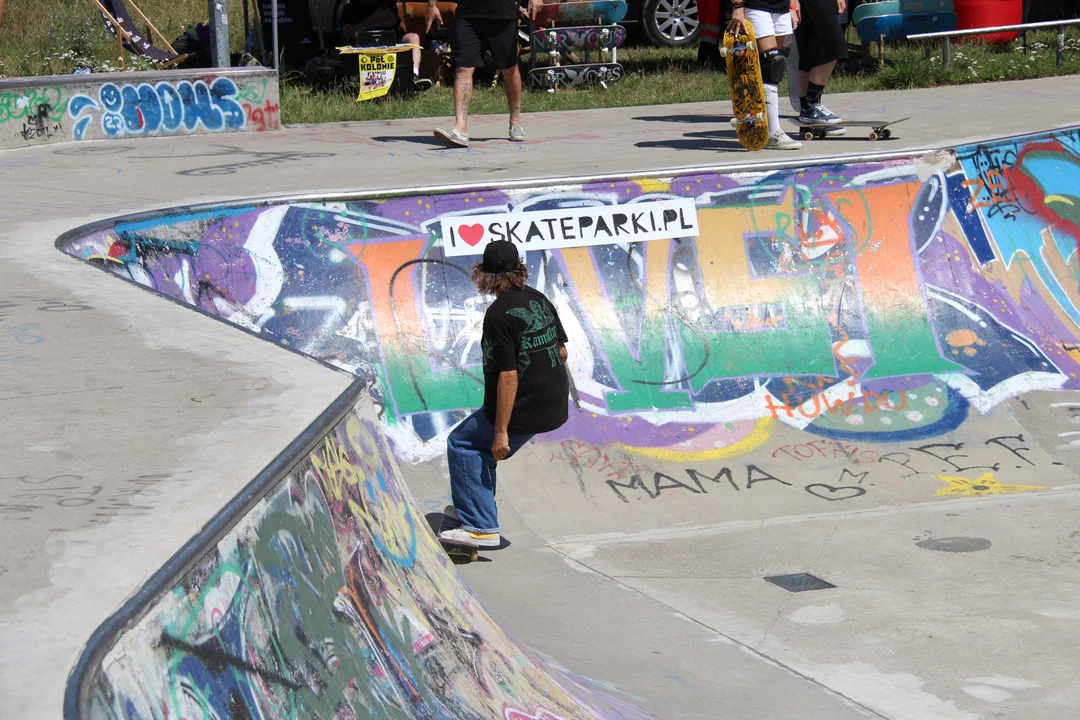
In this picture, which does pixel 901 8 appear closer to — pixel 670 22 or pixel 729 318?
pixel 670 22

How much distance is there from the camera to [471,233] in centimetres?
738

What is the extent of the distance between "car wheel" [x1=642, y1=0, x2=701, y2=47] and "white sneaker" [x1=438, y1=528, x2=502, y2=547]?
42.1 ft

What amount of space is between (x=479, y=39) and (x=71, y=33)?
31.4 feet

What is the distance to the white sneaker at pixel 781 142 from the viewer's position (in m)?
9.16

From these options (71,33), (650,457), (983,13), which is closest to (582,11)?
(983,13)

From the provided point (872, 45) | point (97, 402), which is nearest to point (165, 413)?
point (97, 402)

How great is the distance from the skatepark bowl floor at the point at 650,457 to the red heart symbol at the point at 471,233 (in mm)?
20

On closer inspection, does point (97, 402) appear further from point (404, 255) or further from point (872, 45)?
point (872, 45)

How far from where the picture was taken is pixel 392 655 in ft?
10.1

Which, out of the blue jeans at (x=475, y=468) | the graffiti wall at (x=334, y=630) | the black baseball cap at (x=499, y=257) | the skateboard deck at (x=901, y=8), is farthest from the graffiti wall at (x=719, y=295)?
the skateboard deck at (x=901, y=8)

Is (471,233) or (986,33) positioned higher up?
(986,33)

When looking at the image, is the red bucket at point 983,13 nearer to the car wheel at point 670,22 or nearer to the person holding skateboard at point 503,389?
the car wheel at point 670,22

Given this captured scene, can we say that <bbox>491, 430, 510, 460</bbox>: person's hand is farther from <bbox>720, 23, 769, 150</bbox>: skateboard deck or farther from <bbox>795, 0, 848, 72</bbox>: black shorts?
<bbox>795, 0, 848, 72</bbox>: black shorts

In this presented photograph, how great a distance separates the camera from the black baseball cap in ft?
17.3
